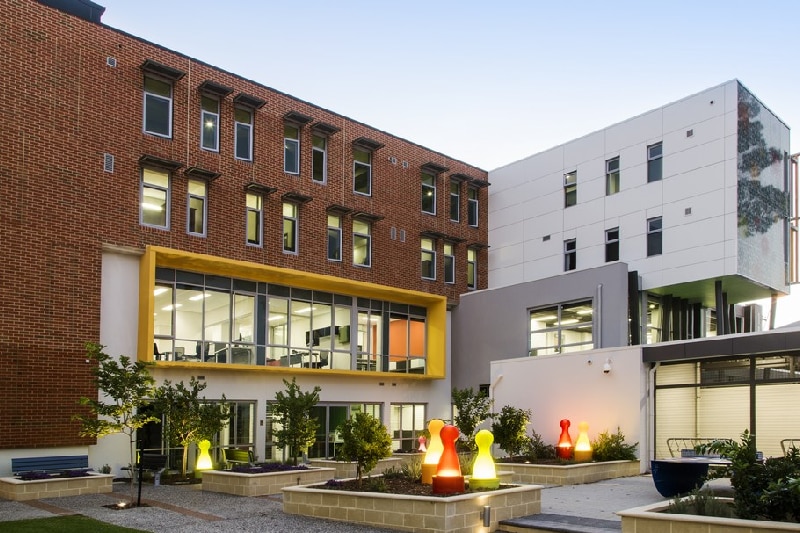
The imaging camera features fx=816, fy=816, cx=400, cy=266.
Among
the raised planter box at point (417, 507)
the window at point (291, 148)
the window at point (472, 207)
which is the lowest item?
the raised planter box at point (417, 507)

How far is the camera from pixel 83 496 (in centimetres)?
1764

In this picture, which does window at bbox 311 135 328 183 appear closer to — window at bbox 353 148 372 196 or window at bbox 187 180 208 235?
window at bbox 353 148 372 196

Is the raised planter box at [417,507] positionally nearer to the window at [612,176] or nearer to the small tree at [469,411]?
the small tree at [469,411]

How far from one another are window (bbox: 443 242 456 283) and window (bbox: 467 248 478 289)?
2.99 ft

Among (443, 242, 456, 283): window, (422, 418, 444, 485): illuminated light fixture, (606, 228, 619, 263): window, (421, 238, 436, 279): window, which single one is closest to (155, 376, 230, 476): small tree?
(422, 418, 444, 485): illuminated light fixture

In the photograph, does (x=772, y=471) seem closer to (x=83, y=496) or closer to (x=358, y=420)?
(x=358, y=420)

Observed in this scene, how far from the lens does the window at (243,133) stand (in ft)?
87.9

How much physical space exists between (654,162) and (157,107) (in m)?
16.5

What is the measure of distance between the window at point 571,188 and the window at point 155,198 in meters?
15.0

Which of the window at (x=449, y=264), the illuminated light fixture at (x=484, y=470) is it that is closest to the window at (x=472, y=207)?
the window at (x=449, y=264)

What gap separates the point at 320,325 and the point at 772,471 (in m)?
19.9

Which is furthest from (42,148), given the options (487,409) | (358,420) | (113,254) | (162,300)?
(487,409)

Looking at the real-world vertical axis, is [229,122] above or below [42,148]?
above

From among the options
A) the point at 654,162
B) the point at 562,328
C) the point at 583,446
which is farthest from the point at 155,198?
the point at 654,162
